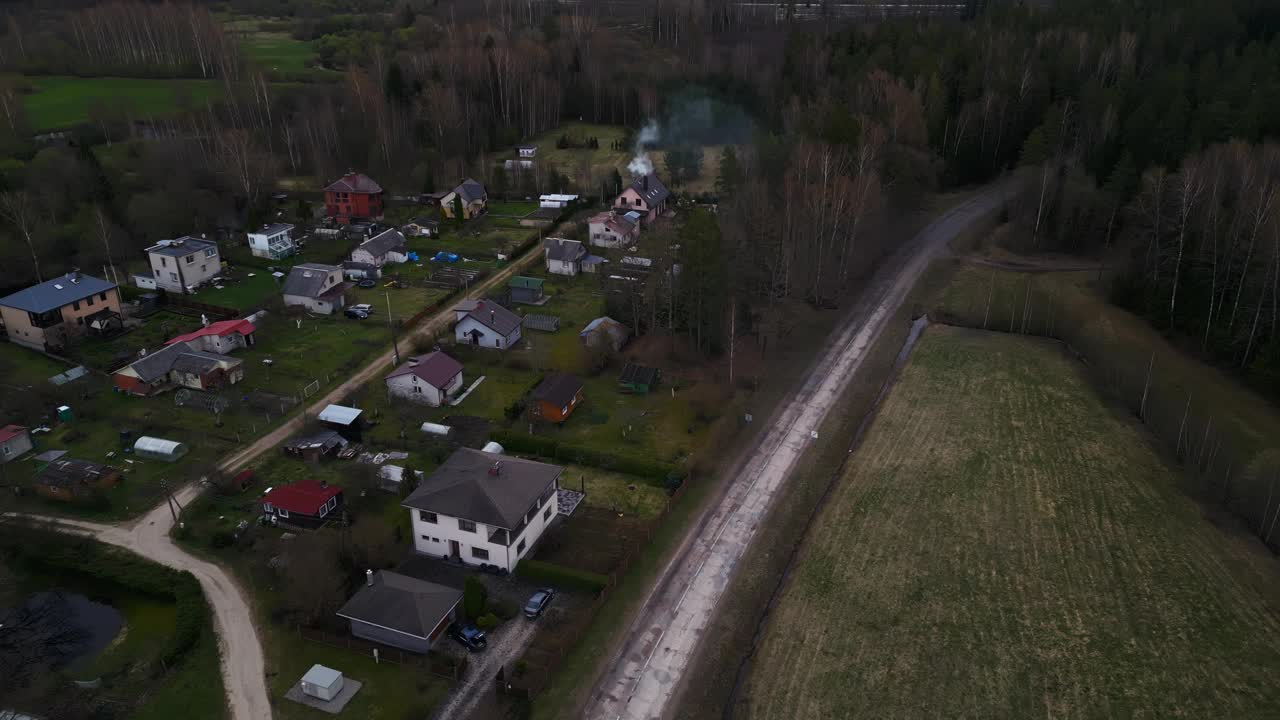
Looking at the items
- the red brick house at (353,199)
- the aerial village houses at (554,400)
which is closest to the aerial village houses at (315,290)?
the red brick house at (353,199)

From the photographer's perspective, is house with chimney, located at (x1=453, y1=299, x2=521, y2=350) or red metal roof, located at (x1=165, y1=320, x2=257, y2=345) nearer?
red metal roof, located at (x1=165, y1=320, x2=257, y2=345)

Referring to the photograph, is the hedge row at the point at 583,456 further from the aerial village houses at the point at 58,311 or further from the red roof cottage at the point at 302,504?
the aerial village houses at the point at 58,311

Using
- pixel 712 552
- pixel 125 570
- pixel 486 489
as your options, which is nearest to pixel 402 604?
pixel 486 489

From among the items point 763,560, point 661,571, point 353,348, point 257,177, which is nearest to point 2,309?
point 353,348

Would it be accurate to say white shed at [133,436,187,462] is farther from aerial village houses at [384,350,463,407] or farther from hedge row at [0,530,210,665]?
aerial village houses at [384,350,463,407]

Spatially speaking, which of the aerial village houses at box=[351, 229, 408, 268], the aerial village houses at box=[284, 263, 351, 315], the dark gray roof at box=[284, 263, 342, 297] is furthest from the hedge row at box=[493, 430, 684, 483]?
the aerial village houses at box=[351, 229, 408, 268]

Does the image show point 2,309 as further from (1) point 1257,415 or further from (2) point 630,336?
(1) point 1257,415

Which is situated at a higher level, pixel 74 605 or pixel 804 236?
pixel 804 236
